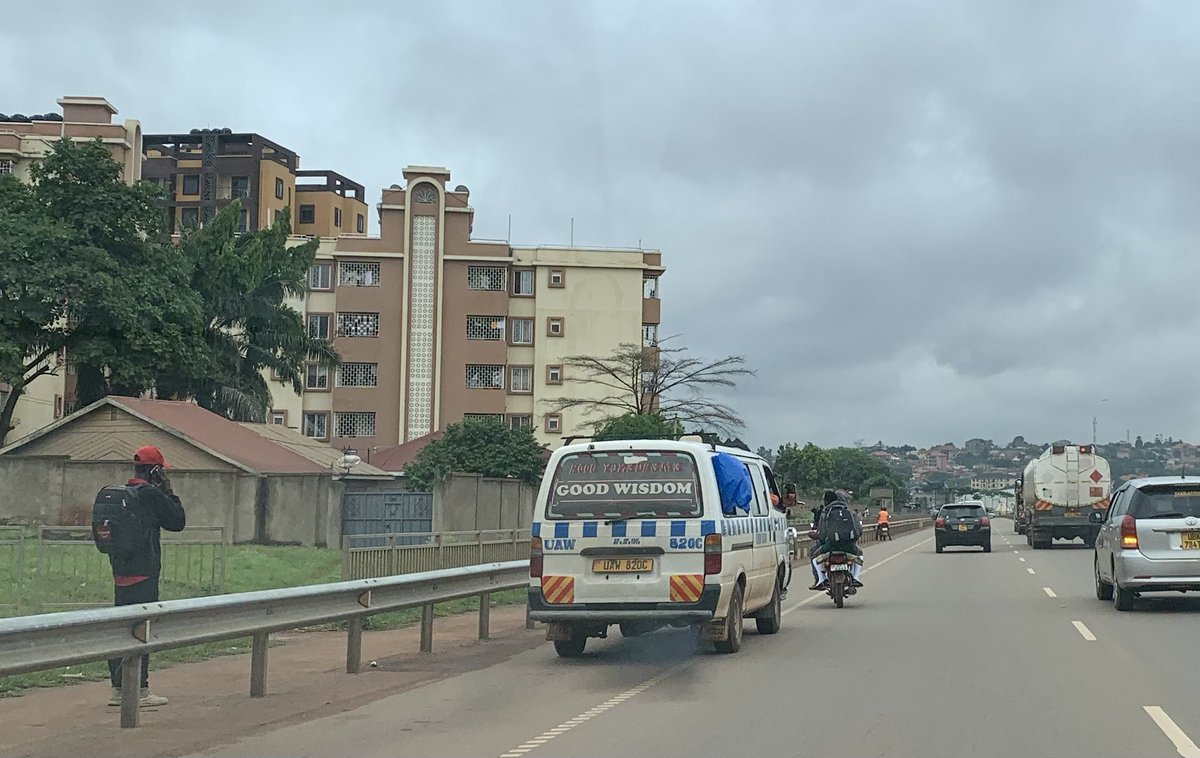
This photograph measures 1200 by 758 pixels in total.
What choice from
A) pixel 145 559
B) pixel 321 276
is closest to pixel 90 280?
pixel 321 276

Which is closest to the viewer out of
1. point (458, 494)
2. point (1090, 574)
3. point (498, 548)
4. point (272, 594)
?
point (272, 594)

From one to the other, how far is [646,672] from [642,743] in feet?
13.5

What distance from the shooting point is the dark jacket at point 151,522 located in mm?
11391

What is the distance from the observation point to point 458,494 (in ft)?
113

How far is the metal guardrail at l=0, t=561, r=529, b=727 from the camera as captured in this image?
9.17m

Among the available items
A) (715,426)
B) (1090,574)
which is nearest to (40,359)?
(715,426)

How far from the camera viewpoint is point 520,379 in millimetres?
74875

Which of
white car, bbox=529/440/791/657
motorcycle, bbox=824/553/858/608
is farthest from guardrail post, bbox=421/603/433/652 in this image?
motorcycle, bbox=824/553/858/608

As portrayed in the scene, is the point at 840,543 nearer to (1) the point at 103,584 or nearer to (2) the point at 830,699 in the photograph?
(2) the point at 830,699

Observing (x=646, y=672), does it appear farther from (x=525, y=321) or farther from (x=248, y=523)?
(x=525, y=321)

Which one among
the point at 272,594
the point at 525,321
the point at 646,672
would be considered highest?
the point at 525,321

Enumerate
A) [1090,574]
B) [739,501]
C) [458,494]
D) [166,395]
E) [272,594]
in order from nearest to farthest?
[272,594], [739,501], [1090,574], [458,494], [166,395]

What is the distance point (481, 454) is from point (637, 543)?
33.4 metres

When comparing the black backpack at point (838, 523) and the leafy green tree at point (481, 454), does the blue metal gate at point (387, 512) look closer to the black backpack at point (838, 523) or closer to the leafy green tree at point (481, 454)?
the leafy green tree at point (481, 454)
